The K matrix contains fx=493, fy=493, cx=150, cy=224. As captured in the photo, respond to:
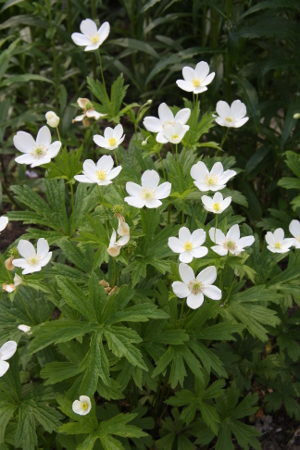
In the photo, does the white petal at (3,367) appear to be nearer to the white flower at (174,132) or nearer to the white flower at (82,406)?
the white flower at (82,406)

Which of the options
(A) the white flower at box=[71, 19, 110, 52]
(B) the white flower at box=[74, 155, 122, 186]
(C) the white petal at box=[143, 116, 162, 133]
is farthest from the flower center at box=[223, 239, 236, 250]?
(A) the white flower at box=[71, 19, 110, 52]

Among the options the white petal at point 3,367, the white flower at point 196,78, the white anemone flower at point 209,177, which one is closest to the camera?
the white petal at point 3,367

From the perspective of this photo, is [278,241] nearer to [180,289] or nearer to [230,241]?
[230,241]

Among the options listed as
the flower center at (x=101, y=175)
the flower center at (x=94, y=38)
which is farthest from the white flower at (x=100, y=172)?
the flower center at (x=94, y=38)

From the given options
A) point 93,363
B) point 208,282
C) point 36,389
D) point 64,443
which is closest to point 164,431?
point 64,443

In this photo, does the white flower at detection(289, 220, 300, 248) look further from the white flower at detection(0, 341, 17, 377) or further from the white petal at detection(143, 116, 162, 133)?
the white flower at detection(0, 341, 17, 377)

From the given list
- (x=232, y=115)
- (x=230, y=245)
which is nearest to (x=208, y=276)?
(x=230, y=245)
